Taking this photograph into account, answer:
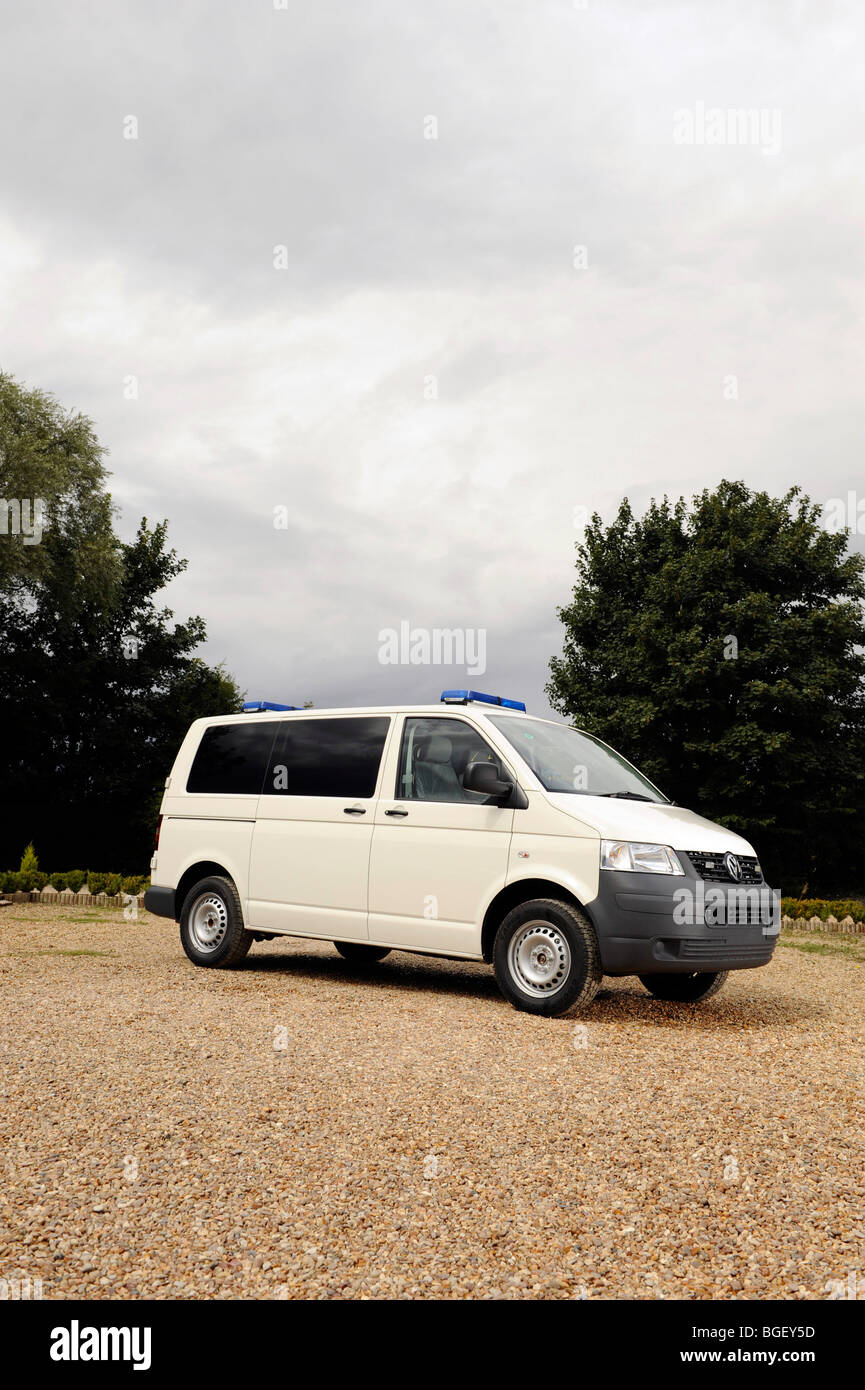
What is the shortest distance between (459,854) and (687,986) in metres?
2.10

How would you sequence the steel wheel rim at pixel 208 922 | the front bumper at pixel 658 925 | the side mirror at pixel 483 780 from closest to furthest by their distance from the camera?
the front bumper at pixel 658 925 < the side mirror at pixel 483 780 < the steel wheel rim at pixel 208 922

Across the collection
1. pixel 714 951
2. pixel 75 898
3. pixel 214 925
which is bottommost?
pixel 75 898

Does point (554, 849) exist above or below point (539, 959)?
above

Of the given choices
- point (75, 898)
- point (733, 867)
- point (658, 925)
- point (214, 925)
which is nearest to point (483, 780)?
point (658, 925)

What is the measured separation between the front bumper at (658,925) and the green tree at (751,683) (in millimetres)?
20720

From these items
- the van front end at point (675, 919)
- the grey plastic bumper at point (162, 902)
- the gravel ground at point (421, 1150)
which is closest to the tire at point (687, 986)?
the gravel ground at point (421, 1150)

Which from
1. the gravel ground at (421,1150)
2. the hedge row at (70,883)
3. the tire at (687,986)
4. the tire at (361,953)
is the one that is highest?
the gravel ground at (421,1150)

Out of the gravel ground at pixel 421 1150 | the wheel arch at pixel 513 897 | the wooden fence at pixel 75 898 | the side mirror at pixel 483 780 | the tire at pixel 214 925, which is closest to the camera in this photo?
the gravel ground at pixel 421 1150

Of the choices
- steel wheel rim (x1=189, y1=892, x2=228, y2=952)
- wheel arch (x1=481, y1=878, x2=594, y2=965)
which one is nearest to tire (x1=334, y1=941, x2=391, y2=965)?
steel wheel rim (x1=189, y1=892, x2=228, y2=952)

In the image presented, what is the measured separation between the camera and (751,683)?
27.3m

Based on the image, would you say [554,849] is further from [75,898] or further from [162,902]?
[75,898]

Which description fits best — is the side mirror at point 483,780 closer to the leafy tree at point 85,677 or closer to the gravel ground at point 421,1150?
the gravel ground at point 421,1150

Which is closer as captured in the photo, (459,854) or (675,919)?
(675,919)

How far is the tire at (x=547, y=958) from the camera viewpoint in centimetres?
670
